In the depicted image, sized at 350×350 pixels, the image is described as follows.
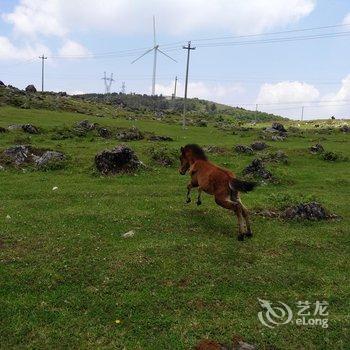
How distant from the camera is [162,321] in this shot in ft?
32.1

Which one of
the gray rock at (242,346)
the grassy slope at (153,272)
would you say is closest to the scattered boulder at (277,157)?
the grassy slope at (153,272)

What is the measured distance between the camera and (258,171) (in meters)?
26.3

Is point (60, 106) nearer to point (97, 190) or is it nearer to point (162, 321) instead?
point (97, 190)

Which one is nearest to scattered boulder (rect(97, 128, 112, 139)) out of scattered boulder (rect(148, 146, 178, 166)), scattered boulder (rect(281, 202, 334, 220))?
scattered boulder (rect(148, 146, 178, 166))

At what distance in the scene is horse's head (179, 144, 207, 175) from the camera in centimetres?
1731

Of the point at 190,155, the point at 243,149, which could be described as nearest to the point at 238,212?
the point at 190,155

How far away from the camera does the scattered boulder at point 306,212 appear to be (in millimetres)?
17422

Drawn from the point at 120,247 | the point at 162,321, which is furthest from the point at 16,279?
the point at 162,321

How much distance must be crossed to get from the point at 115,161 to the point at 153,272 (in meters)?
14.6

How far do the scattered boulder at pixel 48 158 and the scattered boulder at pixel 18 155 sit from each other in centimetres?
66

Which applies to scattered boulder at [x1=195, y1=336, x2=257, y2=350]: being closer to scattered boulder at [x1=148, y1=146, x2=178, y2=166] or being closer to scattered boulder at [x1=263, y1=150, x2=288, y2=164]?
scattered boulder at [x1=148, y1=146, x2=178, y2=166]

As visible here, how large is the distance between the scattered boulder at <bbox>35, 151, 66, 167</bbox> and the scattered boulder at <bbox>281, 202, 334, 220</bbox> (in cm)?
1514

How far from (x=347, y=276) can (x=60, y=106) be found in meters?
69.1

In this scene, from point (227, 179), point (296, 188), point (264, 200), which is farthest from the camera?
point (296, 188)
